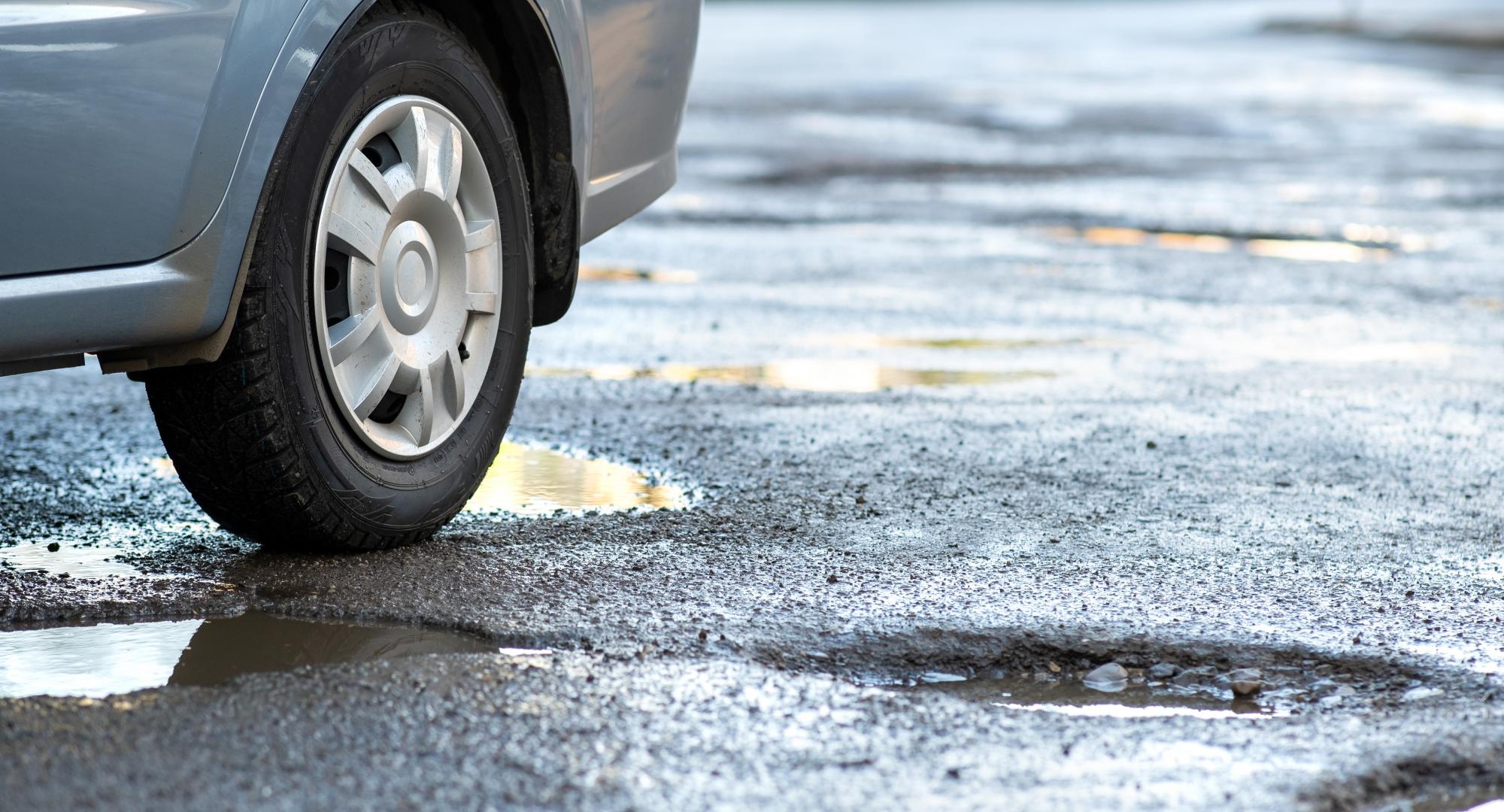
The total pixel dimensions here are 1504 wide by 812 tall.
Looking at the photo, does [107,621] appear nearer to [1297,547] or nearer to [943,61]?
[1297,547]

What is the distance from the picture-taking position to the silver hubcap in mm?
3080

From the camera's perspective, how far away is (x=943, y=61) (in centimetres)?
2580

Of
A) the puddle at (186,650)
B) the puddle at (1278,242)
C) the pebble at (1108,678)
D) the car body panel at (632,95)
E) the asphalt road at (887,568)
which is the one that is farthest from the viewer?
the puddle at (1278,242)

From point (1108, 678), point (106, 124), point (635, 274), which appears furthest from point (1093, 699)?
point (635, 274)

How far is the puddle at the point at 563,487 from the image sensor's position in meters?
3.63

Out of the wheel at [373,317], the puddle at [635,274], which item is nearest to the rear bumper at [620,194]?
the wheel at [373,317]

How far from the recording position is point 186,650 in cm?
267

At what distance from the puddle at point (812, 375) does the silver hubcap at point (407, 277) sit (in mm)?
1619

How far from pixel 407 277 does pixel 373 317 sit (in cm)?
12

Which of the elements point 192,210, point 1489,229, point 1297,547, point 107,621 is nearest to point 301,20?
point 192,210

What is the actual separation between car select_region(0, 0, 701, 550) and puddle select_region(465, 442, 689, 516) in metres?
0.23

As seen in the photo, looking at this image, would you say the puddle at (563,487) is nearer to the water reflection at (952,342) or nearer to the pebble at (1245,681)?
the pebble at (1245,681)

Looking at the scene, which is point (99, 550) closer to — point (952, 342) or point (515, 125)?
point (515, 125)

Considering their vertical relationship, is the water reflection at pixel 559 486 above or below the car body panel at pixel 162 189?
below
